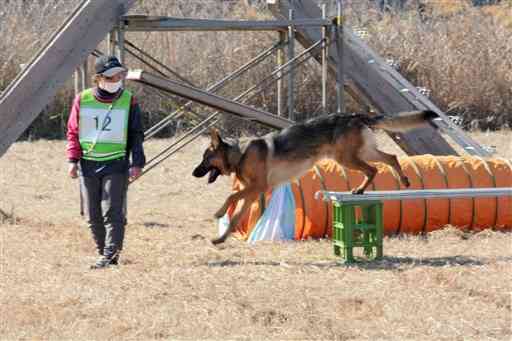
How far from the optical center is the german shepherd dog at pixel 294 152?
9719mm

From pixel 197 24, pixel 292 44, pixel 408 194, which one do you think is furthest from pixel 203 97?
pixel 408 194

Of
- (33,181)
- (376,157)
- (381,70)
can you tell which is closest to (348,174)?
(376,157)

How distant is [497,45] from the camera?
21.2m

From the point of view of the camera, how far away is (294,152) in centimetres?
A: 977

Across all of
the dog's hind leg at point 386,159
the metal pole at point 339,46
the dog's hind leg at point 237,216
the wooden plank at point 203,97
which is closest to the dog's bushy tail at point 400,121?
the dog's hind leg at point 386,159

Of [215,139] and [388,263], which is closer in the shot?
[388,263]

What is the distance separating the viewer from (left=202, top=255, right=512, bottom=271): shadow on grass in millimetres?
8859

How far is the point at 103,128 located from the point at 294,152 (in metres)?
1.83

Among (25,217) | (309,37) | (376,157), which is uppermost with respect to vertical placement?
(309,37)

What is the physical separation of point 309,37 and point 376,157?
11.0ft

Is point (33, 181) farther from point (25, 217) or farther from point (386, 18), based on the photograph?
point (386, 18)

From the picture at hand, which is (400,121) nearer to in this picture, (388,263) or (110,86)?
(388,263)

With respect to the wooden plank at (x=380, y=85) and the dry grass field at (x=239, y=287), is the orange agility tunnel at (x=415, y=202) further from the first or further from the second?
the wooden plank at (x=380, y=85)

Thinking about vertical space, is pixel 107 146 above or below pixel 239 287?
above
